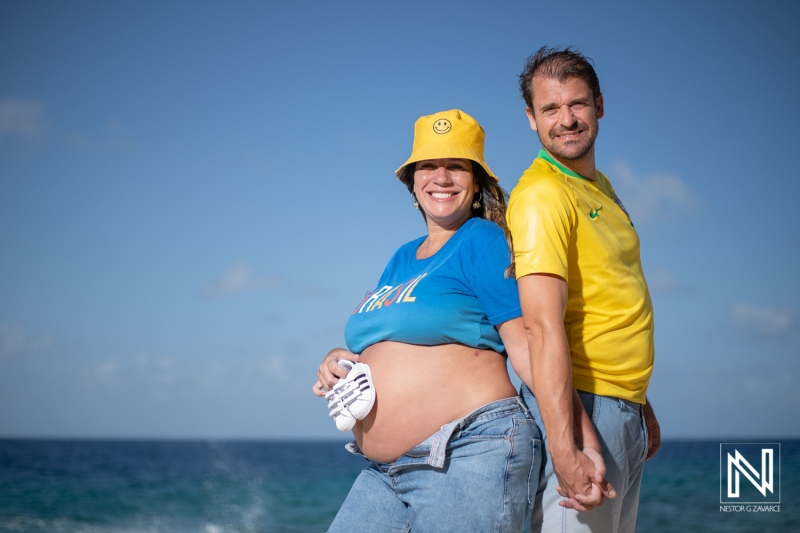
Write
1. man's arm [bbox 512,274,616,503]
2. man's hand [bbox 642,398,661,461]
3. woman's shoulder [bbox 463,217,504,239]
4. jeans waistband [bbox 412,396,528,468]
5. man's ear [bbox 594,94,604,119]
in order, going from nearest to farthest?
man's arm [bbox 512,274,616,503], jeans waistband [bbox 412,396,528,468], woman's shoulder [bbox 463,217,504,239], man's ear [bbox 594,94,604,119], man's hand [bbox 642,398,661,461]

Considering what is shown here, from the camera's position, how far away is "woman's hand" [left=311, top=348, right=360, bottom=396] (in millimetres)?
2727

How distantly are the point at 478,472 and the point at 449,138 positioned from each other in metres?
1.22

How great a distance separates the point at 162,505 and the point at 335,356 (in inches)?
761

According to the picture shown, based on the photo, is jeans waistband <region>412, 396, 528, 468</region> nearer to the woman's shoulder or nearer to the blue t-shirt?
the blue t-shirt

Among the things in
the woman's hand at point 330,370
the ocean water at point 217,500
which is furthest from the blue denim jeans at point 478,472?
the ocean water at point 217,500

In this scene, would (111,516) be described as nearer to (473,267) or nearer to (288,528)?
(288,528)

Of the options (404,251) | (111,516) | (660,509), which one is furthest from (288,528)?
(404,251)

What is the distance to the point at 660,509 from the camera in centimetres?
1805

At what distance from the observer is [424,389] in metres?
2.56

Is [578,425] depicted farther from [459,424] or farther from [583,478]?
[459,424]

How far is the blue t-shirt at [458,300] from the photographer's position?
2504 mm

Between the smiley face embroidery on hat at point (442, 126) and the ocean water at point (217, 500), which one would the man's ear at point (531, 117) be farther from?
the ocean water at point (217, 500)

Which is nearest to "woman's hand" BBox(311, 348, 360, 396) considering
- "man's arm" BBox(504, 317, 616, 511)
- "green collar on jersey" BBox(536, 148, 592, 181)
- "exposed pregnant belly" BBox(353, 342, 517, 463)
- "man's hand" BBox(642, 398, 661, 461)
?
"exposed pregnant belly" BBox(353, 342, 517, 463)

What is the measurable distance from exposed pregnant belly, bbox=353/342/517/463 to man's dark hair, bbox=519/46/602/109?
1.01 metres
